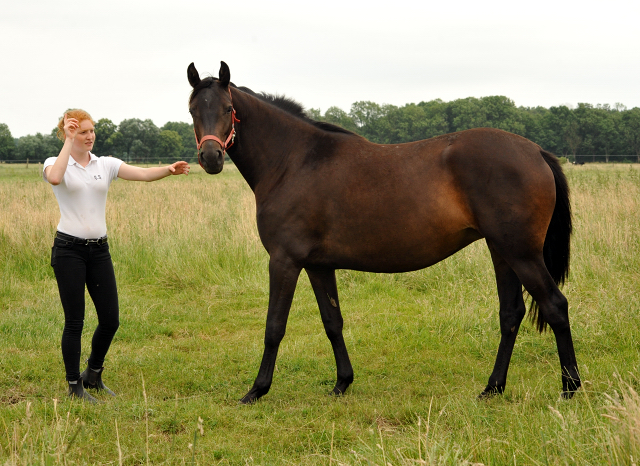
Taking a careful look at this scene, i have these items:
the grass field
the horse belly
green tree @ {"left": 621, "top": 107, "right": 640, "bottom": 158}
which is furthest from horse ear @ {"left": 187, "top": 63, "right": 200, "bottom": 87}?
green tree @ {"left": 621, "top": 107, "right": 640, "bottom": 158}

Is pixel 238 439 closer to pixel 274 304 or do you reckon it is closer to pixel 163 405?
pixel 163 405

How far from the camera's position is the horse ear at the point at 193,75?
4156 millimetres

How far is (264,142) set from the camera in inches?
179

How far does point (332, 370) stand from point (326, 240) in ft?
4.90

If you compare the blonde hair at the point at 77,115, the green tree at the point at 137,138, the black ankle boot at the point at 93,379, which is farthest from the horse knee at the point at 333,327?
the green tree at the point at 137,138

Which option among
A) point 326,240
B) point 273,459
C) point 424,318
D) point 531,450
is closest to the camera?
point 531,450

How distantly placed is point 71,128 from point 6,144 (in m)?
83.0

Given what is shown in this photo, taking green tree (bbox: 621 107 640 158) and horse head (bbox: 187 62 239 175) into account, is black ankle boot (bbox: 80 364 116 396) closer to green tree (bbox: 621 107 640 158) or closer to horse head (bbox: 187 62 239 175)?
horse head (bbox: 187 62 239 175)

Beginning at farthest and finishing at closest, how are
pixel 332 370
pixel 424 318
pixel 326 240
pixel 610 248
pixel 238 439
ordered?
pixel 610 248
pixel 424 318
pixel 332 370
pixel 326 240
pixel 238 439

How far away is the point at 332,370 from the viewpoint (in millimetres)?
4992

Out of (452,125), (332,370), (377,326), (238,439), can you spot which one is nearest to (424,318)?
(377,326)

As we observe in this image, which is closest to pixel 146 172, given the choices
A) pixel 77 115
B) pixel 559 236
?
pixel 77 115

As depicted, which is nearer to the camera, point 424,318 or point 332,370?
point 332,370

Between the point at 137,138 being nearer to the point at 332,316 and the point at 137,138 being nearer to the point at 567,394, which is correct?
the point at 332,316
